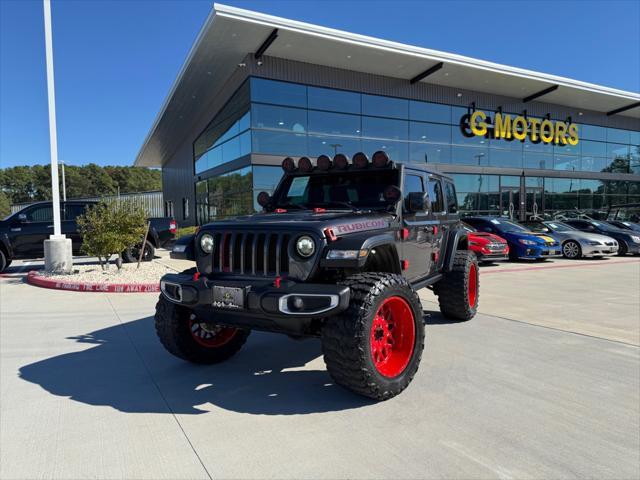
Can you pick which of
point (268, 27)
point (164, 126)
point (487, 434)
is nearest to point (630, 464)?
point (487, 434)

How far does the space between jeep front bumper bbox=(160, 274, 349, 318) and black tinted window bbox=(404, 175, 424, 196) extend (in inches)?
72.9

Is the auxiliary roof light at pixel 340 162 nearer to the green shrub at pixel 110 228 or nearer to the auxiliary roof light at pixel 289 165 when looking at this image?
the auxiliary roof light at pixel 289 165

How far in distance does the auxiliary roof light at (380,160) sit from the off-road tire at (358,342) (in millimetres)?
1509

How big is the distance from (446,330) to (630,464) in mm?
2909

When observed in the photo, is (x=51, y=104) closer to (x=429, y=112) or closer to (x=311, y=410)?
(x=311, y=410)

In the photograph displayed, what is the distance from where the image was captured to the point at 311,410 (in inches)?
123

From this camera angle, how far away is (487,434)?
2.76 metres

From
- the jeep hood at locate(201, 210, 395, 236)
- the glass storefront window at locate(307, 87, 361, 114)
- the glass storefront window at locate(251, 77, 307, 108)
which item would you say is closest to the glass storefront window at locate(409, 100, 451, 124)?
the glass storefront window at locate(307, 87, 361, 114)

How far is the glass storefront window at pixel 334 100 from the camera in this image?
1817 centimetres

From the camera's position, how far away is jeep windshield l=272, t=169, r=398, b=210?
4.37 meters

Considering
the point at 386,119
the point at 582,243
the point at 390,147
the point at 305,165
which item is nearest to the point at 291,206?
the point at 305,165

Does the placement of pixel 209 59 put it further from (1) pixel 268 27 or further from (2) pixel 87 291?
(2) pixel 87 291

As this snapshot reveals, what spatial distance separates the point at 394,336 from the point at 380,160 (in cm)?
176

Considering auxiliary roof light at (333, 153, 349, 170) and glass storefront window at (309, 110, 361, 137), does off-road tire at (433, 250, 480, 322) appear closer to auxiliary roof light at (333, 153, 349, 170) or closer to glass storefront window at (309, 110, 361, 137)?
auxiliary roof light at (333, 153, 349, 170)
